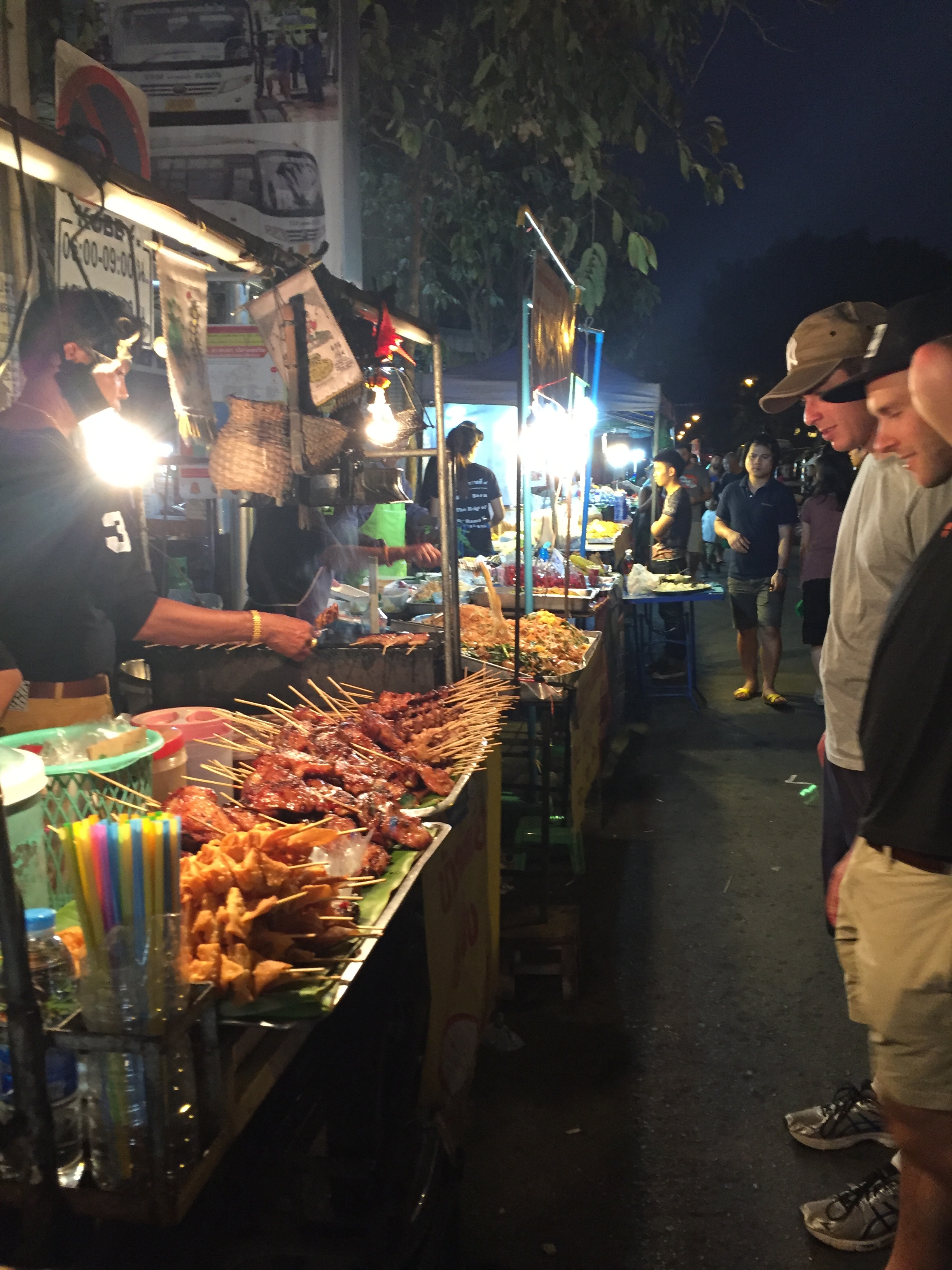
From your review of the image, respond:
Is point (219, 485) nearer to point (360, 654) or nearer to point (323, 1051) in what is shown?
point (360, 654)

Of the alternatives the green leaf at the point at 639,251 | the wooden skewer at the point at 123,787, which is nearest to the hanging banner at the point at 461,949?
the wooden skewer at the point at 123,787

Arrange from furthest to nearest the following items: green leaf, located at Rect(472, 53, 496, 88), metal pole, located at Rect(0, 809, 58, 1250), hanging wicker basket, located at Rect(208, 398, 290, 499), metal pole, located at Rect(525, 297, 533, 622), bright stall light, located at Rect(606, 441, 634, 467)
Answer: bright stall light, located at Rect(606, 441, 634, 467), green leaf, located at Rect(472, 53, 496, 88), metal pole, located at Rect(525, 297, 533, 622), hanging wicker basket, located at Rect(208, 398, 290, 499), metal pole, located at Rect(0, 809, 58, 1250)

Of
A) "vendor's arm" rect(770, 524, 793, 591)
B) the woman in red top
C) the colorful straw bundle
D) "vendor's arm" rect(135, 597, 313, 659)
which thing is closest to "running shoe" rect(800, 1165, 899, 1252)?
the colorful straw bundle

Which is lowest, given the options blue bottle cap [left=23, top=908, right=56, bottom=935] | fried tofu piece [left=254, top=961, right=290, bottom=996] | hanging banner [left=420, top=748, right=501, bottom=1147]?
hanging banner [left=420, top=748, right=501, bottom=1147]

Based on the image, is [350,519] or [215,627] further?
[350,519]

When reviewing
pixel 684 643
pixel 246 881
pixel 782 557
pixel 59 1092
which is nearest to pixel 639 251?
pixel 782 557

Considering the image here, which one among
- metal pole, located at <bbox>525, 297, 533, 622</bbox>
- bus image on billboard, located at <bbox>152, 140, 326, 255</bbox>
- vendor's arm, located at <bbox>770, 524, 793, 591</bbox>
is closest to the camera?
metal pole, located at <bbox>525, 297, 533, 622</bbox>

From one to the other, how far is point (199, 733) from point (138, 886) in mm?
1900

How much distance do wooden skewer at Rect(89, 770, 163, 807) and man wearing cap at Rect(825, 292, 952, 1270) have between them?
1.86m

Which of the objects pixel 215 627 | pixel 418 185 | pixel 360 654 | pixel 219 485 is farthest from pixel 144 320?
pixel 418 185

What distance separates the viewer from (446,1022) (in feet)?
10.3

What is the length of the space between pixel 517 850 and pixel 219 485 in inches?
109

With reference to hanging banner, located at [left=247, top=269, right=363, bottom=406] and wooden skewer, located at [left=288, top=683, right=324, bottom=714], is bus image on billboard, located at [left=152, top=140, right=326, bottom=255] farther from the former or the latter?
wooden skewer, located at [left=288, top=683, right=324, bottom=714]

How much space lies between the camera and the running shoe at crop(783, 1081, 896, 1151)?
11.5 ft
